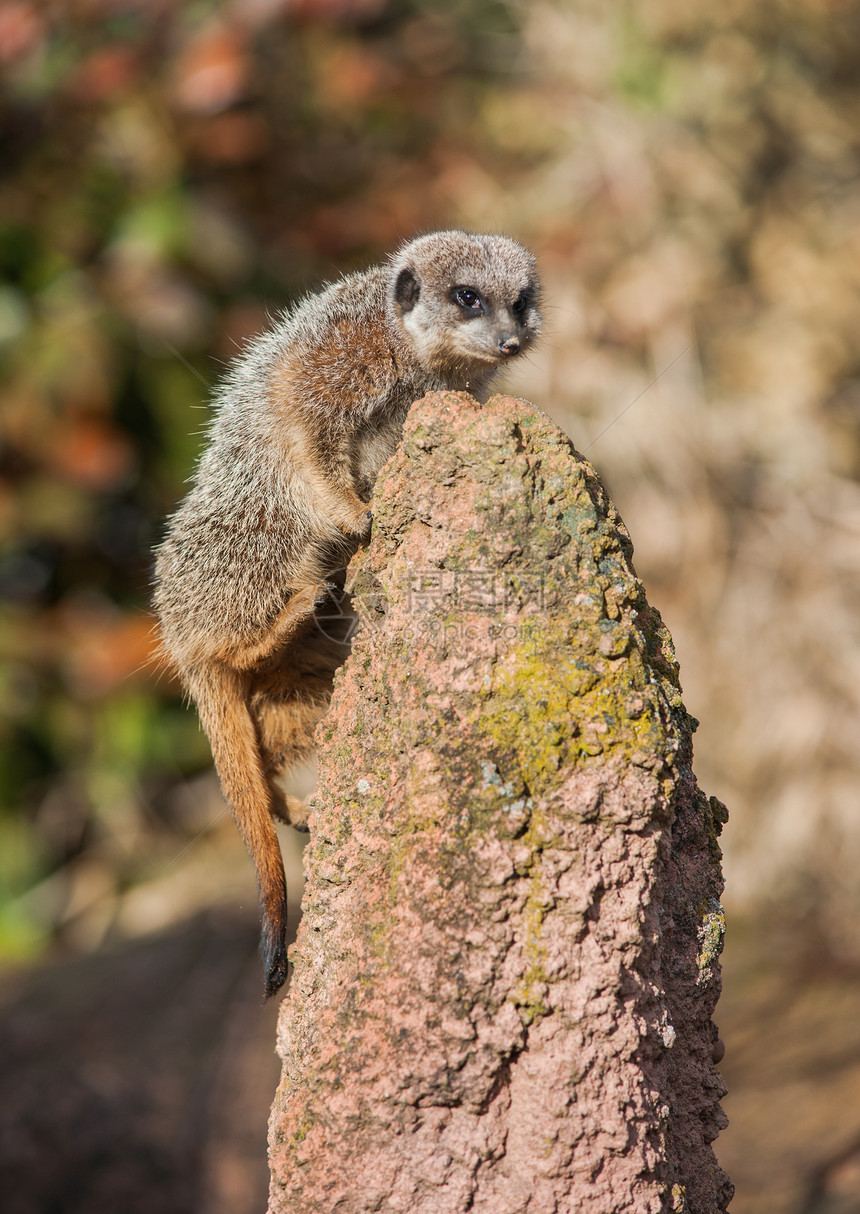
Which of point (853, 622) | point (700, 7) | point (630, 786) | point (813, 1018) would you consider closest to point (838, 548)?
point (853, 622)

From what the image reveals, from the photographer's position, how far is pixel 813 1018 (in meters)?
5.26

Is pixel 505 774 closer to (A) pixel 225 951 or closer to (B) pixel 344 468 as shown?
(B) pixel 344 468

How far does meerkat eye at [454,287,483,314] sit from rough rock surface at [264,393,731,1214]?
1003mm

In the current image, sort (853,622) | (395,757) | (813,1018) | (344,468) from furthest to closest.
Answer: (853,622)
(813,1018)
(344,468)
(395,757)

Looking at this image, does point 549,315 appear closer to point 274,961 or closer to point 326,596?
point 326,596

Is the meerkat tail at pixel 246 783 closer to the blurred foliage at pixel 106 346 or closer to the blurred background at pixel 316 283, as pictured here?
the blurred background at pixel 316 283

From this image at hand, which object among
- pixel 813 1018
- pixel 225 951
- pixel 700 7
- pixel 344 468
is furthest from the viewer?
pixel 700 7

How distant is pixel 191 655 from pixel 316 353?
0.76 meters

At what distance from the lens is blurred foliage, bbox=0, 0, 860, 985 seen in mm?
6422

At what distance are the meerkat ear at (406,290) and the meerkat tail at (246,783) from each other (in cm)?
97

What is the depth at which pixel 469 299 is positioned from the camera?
2881 mm

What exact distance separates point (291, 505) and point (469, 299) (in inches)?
27.9

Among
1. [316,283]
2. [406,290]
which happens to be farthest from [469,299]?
[316,283]

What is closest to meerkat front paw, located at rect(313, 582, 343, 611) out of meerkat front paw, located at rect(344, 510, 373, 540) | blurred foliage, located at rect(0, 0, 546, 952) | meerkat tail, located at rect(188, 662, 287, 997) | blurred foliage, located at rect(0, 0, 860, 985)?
meerkat front paw, located at rect(344, 510, 373, 540)
